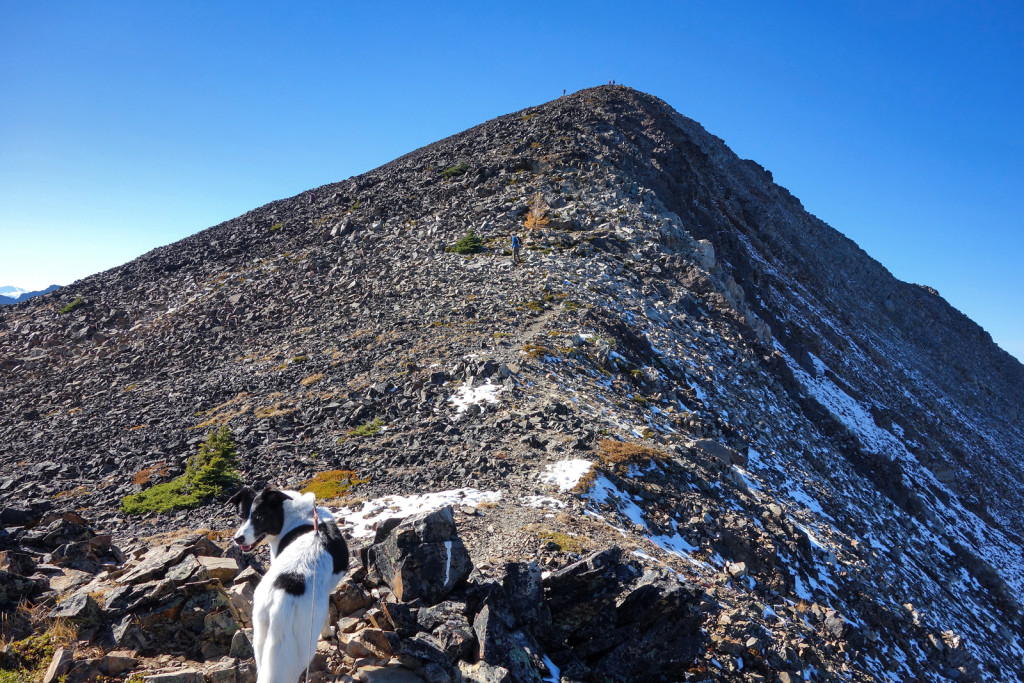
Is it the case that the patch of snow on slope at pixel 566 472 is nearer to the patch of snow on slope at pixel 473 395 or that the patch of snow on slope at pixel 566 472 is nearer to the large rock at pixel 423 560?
the patch of snow on slope at pixel 473 395

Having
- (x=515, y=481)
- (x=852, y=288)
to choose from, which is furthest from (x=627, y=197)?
(x=852, y=288)

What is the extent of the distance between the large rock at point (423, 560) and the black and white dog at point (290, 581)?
1.05 m

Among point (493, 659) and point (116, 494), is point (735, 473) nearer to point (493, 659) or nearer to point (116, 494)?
point (493, 659)

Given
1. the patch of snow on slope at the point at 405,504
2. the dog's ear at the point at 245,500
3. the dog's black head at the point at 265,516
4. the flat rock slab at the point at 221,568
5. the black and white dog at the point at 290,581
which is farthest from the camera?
the patch of snow on slope at the point at 405,504

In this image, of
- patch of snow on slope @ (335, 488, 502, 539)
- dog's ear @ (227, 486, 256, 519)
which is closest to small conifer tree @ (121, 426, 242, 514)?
patch of snow on slope @ (335, 488, 502, 539)

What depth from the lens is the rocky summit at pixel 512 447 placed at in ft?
21.4

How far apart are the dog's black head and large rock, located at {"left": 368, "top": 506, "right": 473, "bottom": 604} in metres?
1.34

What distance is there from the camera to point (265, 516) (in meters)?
5.95

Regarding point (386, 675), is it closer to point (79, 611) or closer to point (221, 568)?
point (221, 568)

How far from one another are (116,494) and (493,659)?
37.4ft

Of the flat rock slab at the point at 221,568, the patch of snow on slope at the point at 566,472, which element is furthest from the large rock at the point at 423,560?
the patch of snow on slope at the point at 566,472

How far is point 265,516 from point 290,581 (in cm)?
142

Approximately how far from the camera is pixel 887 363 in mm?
39938

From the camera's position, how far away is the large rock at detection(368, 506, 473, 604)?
643 centimetres
